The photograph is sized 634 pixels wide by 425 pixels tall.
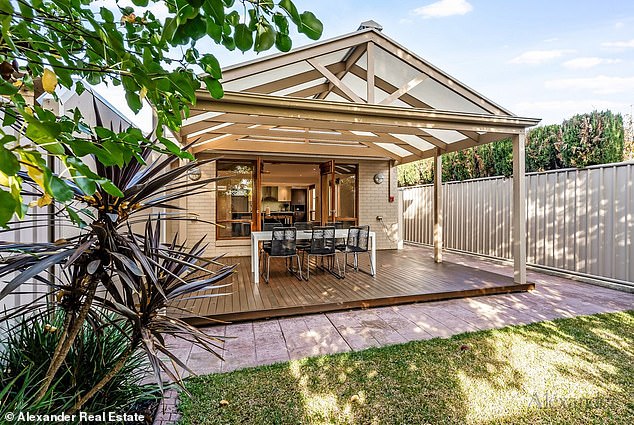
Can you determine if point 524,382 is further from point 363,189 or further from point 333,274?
point 363,189

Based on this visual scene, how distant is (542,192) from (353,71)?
5.03 meters

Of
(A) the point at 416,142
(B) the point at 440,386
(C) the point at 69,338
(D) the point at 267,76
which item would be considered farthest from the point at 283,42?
(A) the point at 416,142

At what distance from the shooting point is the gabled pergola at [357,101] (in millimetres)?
4234

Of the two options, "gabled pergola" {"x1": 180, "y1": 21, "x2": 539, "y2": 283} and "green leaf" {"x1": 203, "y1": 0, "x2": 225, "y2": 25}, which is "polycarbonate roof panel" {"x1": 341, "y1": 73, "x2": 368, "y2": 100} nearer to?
"gabled pergola" {"x1": 180, "y1": 21, "x2": 539, "y2": 283}

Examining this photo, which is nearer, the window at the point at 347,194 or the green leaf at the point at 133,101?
the green leaf at the point at 133,101

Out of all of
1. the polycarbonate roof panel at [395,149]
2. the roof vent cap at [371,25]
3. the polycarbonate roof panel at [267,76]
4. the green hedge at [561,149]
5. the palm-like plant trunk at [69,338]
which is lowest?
the palm-like plant trunk at [69,338]

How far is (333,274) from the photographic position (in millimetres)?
6293

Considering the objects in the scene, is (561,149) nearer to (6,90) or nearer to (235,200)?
(235,200)

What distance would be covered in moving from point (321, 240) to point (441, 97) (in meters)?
3.44

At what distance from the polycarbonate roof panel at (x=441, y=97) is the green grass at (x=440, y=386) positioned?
3834 mm

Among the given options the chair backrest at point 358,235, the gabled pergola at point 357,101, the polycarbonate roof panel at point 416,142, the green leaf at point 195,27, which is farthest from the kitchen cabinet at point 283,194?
the green leaf at point 195,27

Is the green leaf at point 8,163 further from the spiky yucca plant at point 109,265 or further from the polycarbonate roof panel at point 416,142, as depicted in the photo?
the polycarbonate roof panel at point 416,142

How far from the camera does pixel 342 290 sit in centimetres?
508

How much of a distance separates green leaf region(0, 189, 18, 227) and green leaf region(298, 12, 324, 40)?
852mm
